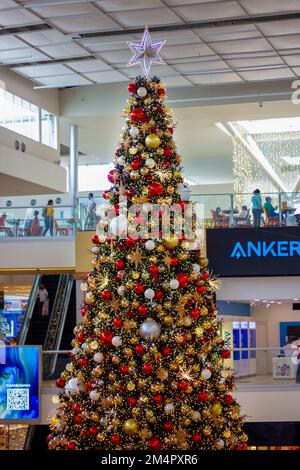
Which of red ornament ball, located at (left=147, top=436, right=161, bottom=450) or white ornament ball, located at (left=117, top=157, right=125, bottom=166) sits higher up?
white ornament ball, located at (left=117, top=157, right=125, bottom=166)

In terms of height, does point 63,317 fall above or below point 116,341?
above

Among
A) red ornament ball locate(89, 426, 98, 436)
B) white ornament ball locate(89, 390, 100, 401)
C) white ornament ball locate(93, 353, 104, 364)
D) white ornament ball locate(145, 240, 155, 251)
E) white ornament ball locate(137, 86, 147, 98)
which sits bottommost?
red ornament ball locate(89, 426, 98, 436)

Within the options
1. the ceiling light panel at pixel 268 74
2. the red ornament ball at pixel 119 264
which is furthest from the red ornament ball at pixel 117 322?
the ceiling light panel at pixel 268 74

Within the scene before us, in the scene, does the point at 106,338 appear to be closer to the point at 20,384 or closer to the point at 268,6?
the point at 20,384

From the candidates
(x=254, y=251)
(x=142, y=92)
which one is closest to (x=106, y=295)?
(x=142, y=92)

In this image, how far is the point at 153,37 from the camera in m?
21.3

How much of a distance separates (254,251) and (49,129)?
9.98 meters

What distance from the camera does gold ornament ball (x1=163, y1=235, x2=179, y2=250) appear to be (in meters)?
11.1

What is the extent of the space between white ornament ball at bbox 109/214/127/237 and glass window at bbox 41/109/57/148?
56.3 feet

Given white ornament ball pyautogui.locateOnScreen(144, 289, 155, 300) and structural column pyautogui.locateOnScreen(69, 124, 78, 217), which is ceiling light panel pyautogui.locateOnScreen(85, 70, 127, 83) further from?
white ornament ball pyautogui.locateOnScreen(144, 289, 155, 300)

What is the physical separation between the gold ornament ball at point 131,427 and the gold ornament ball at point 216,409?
0.98 meters

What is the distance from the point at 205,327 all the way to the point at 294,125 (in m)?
21.4

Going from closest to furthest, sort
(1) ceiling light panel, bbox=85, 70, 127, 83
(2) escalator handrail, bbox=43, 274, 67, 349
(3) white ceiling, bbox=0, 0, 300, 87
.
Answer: (3) white ceiling, bbox=0, 0, 300, 87, (2) escalator handrail, bbox=43, 274, 67, 349, (1) ceiling light panel, bbox=85, 70, 127, 83

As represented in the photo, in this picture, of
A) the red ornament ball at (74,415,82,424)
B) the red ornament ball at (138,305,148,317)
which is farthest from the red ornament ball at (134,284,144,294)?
the red ornament ball at (74,415,82,424)
